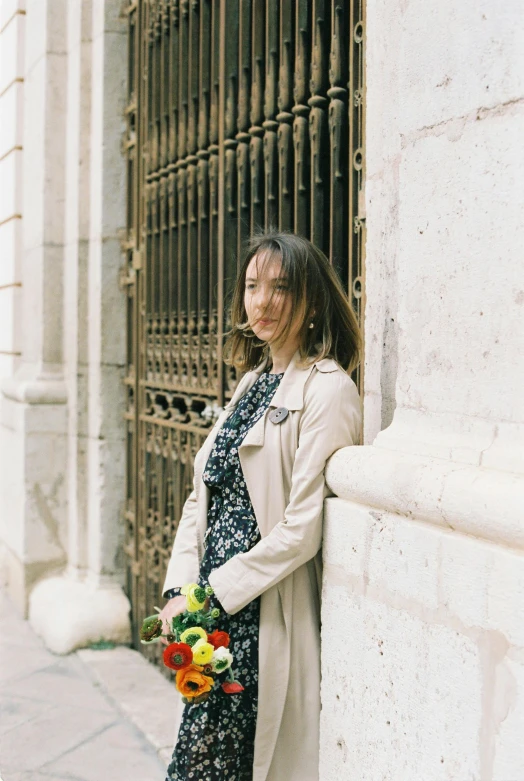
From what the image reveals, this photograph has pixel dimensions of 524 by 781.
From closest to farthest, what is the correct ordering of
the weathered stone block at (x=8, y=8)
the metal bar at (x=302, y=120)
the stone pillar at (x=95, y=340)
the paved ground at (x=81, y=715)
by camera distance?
the metal bar at (x=302, y=120), the paved ground at (x=81, y=715), the stone pillar at (x=95, y=340), the weathered stone block at (x=8, y=8)

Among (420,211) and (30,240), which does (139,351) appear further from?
(420,211)

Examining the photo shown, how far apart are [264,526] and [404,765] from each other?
73 centimetres

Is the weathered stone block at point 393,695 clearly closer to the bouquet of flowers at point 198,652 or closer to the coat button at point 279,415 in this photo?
the bouquet of flowers at point 198,652

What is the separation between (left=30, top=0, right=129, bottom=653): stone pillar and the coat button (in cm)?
351

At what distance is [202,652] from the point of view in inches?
96.9

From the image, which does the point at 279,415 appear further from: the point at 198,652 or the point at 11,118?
the point at 11,118

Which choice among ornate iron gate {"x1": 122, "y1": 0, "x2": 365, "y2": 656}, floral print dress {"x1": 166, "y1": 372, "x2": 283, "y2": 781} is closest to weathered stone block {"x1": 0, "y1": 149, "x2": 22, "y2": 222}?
ornate iron gate {"x1": 122, "y1": 0, "x2": 365, "y2": 656}

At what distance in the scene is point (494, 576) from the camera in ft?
6.14

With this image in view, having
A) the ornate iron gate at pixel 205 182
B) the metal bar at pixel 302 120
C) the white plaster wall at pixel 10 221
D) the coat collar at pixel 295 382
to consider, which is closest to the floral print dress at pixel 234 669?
the coat collar at pixel 295 382

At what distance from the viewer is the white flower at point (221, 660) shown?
2488 millimetres

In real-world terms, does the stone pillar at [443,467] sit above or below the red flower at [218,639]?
above

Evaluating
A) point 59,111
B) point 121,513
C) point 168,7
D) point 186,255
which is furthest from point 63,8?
point 121,513

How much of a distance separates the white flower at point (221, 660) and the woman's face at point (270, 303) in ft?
2.80

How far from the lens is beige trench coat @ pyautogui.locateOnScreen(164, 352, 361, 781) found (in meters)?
2.50
